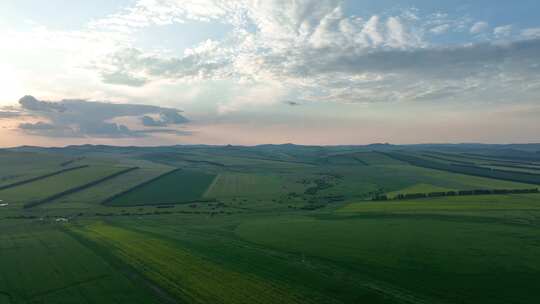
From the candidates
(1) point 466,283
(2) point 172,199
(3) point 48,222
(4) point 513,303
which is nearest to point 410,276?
(1) point 466,283

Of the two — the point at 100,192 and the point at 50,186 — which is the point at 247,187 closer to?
the point at 100,192

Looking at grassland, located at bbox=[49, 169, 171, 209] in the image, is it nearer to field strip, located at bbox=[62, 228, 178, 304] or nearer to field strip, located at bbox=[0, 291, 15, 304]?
field strip, located at bbox=[62, 228, 178, 304]

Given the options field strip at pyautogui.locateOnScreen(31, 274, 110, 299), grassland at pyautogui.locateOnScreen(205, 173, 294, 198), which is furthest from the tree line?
field strip at pyautogui.locateOnScreen(31, 274, 110, 299)

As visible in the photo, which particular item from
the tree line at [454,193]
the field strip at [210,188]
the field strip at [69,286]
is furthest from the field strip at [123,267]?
the tree line at [454,193]

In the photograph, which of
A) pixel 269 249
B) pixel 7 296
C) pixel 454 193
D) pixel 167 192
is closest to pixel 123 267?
pixel 7 296

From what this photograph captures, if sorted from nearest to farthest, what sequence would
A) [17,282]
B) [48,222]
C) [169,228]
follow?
[17,282] → [169,228] → [48,222]

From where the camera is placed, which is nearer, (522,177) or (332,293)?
(332,293)

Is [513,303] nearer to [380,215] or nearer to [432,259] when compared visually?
[432,259]

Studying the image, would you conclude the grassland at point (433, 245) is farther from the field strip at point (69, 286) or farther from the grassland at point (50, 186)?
the grassland at point (50, 186)
